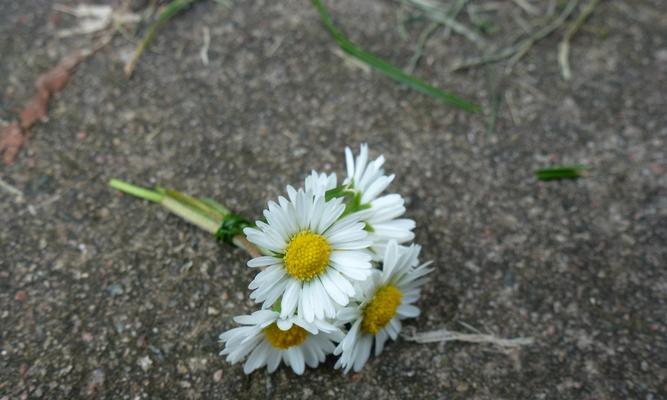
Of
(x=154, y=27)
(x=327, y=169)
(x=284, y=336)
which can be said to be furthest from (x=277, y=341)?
(x=154, y=27)

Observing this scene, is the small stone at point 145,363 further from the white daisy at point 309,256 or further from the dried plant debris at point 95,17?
the dried plant debris at point 95,17

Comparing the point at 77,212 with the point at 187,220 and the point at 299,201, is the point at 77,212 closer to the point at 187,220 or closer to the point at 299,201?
the point at 187,220

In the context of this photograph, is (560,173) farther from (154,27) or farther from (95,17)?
Result: (95,17)

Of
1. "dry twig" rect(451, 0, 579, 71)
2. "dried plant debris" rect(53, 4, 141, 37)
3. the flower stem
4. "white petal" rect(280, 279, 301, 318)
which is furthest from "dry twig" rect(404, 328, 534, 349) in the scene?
"dried plant debris" rect(53, 4, 141, 37)

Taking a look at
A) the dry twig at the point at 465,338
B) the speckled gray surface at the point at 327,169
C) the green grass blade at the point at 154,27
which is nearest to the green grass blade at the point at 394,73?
the speckled gray surface at the point at 327,169

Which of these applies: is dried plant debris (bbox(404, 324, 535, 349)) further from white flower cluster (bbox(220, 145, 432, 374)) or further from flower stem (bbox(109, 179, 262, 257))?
flower stem (bbox(109, 179, 262, 257))

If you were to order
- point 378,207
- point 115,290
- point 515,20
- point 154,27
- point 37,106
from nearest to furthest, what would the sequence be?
1. point 378,207
2. point 115,290
3. point 37,106
4. point 154,27
5. point 515,20
